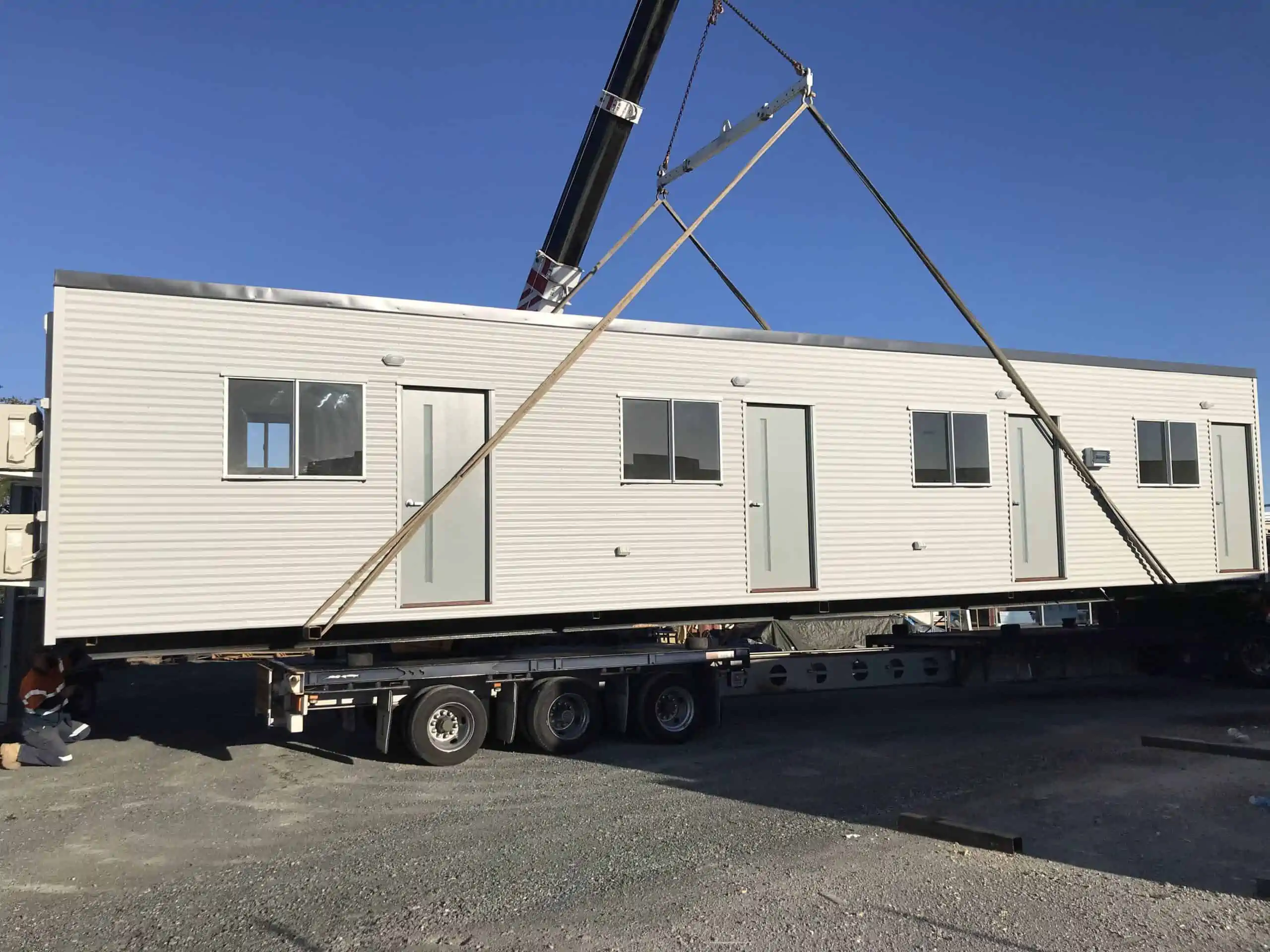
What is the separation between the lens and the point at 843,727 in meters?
11.1

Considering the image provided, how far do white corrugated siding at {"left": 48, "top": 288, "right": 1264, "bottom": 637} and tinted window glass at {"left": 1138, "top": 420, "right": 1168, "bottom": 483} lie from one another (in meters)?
0.22

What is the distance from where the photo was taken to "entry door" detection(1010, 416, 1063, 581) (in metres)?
12.1

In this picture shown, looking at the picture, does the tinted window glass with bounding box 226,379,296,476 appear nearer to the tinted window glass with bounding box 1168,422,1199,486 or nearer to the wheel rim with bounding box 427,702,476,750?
the wheel rim with bounding box 427,702,476,750

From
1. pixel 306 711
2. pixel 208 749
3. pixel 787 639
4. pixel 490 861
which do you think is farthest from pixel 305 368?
pixel 787 639

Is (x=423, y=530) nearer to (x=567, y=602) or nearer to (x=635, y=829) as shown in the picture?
(x=567, y=602)

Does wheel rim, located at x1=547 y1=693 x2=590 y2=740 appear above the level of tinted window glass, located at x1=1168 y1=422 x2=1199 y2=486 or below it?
below

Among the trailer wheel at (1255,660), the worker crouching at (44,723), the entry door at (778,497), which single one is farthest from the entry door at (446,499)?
the trailer wheel at (1255,660)

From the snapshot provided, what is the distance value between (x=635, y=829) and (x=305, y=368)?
5086 millimetres

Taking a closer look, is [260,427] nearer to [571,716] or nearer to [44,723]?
[44,723]

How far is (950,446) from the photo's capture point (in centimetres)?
1180

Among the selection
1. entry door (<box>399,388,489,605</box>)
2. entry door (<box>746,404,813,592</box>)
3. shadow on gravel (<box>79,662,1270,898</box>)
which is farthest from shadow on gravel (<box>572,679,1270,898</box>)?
entry door (<box>399,388,489,605</box>)

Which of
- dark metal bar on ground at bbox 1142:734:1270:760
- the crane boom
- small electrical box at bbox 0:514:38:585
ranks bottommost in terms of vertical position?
dark metal bar on ground at bbox 1142:734:1270:760

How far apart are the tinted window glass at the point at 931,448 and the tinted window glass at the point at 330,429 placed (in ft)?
20.8

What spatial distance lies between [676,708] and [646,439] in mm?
2839
